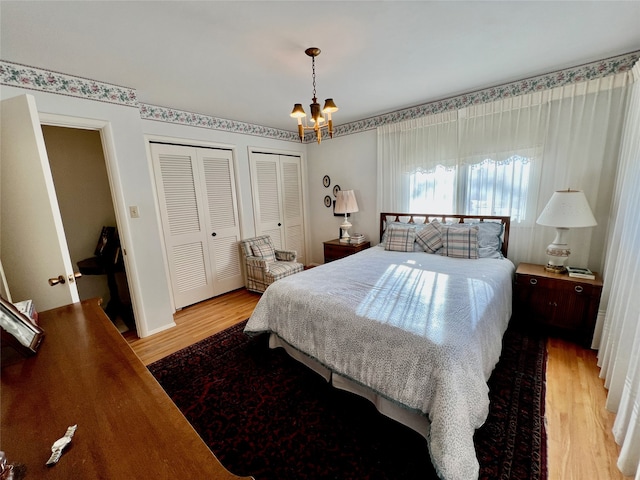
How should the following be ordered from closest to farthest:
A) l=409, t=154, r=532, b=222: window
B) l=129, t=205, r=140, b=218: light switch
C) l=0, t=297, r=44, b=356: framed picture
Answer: l=0, t=297, r=44, b=356: framed picture, l=129, t=205, r=140, b=218: light switch, l=409, t=154, r=532, b=222: window

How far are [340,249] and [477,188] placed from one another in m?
1.93

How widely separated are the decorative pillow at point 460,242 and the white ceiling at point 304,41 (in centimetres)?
151

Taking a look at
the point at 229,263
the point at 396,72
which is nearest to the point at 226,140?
the point at 229,263

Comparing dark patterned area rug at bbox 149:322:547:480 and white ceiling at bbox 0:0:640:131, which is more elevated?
white ceiling at bbox 0:0:640:131

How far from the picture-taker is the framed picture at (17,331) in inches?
38.2

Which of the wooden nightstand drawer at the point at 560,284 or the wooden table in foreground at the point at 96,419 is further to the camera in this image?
the wooden nightstand drawer at the point at 560,284

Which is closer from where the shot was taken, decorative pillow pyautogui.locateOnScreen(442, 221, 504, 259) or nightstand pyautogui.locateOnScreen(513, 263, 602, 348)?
nightstand pyautogui.locateOnScreen(513, 263, 602, 348)

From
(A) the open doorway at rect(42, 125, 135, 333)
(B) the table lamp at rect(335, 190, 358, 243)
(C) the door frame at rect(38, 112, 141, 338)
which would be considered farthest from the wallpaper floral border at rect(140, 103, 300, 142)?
(B) the table lamp at rect(335, 190, 358, 243)

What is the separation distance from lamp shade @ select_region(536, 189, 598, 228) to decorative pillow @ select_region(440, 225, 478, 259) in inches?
24.9

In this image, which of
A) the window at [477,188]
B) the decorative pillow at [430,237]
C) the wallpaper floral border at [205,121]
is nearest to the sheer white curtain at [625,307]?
the window at [477,188]

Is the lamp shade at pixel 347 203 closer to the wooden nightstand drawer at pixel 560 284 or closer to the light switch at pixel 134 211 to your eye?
the wooden nightstand drawer at pixel 560 284

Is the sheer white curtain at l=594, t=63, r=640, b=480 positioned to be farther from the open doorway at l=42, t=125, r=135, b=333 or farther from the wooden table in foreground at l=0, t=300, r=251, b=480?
the open doorway at l=42, t=125, r=135, b=333

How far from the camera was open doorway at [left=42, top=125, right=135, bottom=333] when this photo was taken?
3.12 m

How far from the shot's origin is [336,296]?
1.93 meters
